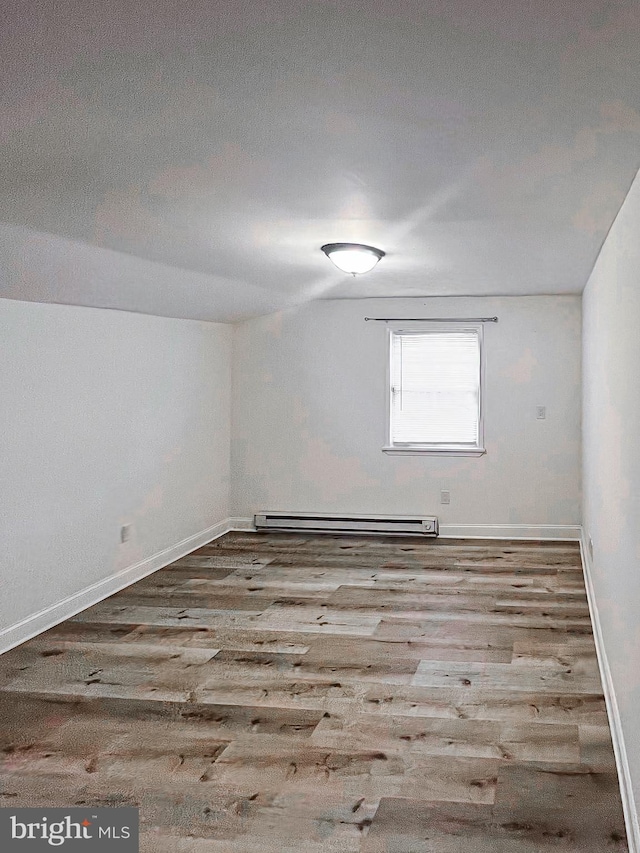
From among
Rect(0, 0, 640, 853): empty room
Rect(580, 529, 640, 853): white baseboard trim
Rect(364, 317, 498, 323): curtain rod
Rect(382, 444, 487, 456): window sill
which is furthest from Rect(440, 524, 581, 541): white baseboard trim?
Rect(580, 529, 640, 853): white baseboard trim

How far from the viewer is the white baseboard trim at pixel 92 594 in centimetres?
458

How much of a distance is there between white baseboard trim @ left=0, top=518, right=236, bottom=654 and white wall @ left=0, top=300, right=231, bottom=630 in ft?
0.16

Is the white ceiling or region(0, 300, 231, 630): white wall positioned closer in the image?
the white ceiling

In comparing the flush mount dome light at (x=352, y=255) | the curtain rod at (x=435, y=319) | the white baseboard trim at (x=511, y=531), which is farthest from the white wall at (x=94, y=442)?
the white baseboard trim at (x=511, y=531)

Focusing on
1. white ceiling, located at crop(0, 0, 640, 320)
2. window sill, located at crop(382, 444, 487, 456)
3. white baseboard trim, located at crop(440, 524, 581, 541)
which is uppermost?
white ceiling, located at crop(0, 0, 640, 320)

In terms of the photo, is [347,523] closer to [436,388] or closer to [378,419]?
[378,419]

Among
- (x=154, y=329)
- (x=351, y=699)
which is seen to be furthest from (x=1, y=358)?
(x=351, y=699)

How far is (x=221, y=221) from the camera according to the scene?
3.81 m

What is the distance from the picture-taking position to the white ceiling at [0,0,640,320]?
1809 millimetres

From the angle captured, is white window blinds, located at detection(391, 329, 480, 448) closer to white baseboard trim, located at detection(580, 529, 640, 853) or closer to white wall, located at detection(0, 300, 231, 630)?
white wall, located at detection(0, 300, 231, 630)

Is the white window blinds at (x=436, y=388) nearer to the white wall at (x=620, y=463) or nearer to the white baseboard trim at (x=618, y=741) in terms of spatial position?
the white wall at (x=620, y=463)

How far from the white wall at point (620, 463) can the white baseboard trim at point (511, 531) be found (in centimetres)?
245

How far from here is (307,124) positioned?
98.3 inches

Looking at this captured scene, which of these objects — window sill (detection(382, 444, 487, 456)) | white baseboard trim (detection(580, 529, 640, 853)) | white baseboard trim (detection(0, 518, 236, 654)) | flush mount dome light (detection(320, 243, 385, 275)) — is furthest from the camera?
window sill (detection(382, 444, 487, 456))
